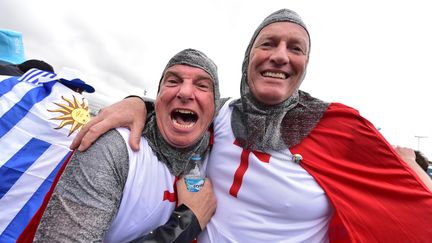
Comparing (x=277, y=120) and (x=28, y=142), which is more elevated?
(x=277, y=120)

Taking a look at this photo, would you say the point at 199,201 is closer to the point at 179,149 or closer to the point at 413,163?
the point at 179,149

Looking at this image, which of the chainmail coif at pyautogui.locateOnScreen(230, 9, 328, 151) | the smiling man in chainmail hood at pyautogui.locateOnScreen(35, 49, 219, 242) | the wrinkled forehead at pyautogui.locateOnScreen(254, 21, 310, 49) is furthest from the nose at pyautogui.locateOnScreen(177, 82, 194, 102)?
the wrinkled forehead at pyautogui.locateOnScreen(254, 21, 310, 49)

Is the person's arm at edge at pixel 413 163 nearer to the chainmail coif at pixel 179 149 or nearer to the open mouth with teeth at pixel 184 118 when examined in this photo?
the chainmail coif at pixel 179 149

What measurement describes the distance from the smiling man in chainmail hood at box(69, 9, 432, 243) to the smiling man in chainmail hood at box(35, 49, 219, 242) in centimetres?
15

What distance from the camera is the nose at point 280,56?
1.70 metres

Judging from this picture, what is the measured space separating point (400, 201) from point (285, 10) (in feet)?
4.89

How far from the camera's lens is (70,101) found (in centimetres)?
224

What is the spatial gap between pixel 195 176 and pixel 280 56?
96 cm

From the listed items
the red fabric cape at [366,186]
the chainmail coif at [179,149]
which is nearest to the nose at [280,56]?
the chainmail coif at [179,149]

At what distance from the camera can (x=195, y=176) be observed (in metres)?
1.61

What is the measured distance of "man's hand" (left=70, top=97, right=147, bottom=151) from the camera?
130 centimetres

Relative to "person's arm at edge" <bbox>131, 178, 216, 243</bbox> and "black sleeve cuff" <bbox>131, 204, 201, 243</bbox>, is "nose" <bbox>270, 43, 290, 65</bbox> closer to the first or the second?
"person's arm at edge" <bbox>131, 178, 216, 243</bbox>

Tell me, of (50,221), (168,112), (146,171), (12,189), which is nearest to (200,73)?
(168,112)

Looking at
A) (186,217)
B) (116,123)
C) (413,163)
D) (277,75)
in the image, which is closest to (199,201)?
(186,217)
